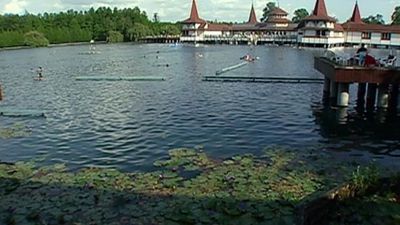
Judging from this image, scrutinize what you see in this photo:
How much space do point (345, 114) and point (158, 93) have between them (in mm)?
17810

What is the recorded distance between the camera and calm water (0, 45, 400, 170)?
68.9ft

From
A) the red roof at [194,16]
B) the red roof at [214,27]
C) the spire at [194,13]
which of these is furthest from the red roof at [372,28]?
the spire at [194,13]

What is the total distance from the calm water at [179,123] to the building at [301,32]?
257 feet

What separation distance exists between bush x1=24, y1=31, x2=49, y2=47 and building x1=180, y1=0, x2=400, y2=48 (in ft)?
161

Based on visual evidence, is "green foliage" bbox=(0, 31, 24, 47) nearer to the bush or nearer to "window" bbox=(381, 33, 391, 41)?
the bush

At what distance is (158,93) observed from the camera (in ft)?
132

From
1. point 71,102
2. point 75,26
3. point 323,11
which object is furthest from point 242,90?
point 75,26

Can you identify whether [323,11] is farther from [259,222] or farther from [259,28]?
[259,222]

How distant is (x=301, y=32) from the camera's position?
126 m

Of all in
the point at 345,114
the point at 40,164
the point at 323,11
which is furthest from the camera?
the point at 323,11

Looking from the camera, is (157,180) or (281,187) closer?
(281,187)

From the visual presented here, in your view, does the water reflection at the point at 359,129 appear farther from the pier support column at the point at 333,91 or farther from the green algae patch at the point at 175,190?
the green algae patch at the point at 175,190

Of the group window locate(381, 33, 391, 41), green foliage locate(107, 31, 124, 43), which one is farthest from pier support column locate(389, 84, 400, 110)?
green foliage locate(107, 31, 124, 43)

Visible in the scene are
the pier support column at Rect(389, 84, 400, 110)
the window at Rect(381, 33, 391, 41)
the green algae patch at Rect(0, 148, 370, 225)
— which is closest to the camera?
the green algae patch at Rect(0, 148, 370, 225)
